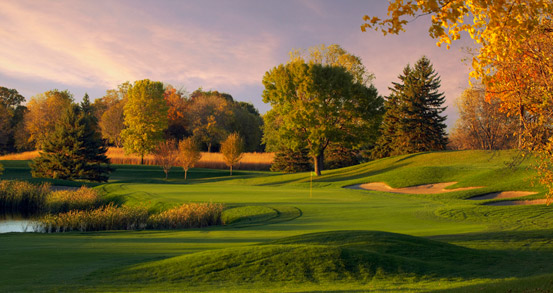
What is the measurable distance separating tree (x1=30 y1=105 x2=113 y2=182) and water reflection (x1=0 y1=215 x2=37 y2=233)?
15.1 meters

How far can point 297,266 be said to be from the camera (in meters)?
8.41

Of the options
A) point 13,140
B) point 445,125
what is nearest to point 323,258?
point 445,125

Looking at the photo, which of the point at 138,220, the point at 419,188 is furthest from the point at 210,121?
the point at 138,220

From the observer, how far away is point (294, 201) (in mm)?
21734

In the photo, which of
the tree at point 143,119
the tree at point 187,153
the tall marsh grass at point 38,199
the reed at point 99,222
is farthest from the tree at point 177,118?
the reed at point 99,222

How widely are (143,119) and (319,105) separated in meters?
30.3

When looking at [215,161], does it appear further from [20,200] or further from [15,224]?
[15,224]

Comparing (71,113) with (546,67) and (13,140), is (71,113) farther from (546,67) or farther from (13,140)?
(13,140)

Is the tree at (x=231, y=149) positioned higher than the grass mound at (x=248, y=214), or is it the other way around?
the tree at (x=231, y=149)

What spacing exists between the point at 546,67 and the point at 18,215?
85.5 feet

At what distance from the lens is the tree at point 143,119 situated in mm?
60031

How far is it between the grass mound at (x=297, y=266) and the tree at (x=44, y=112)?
69.7 meters

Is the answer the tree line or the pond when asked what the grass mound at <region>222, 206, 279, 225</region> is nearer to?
the pond

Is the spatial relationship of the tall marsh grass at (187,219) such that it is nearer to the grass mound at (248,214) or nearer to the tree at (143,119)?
the grass mound at (248,214)
